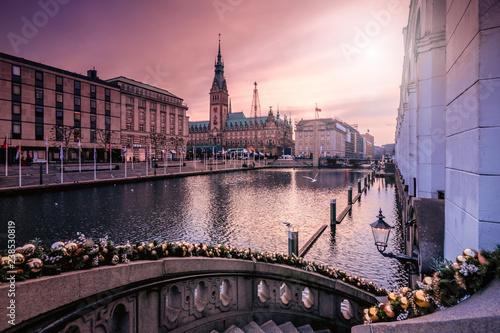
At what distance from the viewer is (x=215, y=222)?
1634 cm

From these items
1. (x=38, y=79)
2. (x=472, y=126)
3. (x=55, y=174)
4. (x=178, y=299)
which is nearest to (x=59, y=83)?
(x=38, y=79)

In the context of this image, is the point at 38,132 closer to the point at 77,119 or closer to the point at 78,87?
the point at 77,119

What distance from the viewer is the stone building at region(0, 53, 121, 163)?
51531 millimetres

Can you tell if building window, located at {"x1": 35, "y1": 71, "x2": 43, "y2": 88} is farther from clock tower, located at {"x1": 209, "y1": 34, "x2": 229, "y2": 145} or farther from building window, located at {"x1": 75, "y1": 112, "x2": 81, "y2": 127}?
clock tower, located at {"x1": 209, "y1": 34, "x2": 229, "y2": 145}

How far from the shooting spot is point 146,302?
3.98 meters

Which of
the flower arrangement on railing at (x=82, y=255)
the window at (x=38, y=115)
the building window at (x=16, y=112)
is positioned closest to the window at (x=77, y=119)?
the window at (x=38, y=115)

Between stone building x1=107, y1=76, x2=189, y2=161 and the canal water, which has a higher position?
stone building x1=107, y1=76, x2=189, y2=161

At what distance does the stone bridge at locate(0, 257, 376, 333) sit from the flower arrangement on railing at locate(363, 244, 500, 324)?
2.71 metres

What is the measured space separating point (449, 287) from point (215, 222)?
14.4m

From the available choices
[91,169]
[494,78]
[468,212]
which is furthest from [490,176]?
[91,169]

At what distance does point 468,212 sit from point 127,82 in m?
89.2

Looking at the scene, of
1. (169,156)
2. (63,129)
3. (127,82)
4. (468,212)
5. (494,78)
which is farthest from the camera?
(169,156)

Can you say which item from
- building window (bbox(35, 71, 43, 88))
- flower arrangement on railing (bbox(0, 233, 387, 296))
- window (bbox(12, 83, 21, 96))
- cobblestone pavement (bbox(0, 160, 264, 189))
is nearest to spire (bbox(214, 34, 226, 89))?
building window (bbox(35, 71, 43, 88))

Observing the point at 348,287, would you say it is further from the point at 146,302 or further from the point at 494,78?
the point at 494,78
